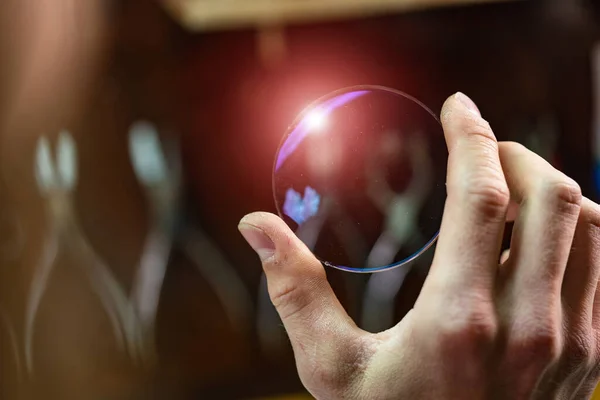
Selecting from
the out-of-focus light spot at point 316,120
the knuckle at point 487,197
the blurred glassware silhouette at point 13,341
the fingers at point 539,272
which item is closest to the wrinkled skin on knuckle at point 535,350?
the fingers at point 539,272

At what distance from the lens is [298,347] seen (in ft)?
1.95

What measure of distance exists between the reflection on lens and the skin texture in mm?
95

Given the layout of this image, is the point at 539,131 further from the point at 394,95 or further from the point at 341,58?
the point at 394,95

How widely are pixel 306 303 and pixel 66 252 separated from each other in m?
1.42

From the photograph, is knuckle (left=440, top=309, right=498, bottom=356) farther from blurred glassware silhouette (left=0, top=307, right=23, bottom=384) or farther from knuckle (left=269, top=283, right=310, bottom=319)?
blurred glassware silhouette (left=0, top=307, right=23, bottom=384)

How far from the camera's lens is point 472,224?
1.62 feet

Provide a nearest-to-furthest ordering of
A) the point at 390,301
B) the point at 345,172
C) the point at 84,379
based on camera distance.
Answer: the point at 345,172 → the point at 390,301 → the point at 84,379

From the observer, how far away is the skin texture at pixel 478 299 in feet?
1.62

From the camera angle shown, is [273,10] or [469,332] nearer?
[469,332]

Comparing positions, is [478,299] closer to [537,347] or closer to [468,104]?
[537,347]

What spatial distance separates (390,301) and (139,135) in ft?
3.78

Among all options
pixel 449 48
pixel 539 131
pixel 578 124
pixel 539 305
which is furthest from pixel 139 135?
pixel 539 305

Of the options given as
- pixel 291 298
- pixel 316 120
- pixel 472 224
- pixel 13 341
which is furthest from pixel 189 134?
pixel 472 224

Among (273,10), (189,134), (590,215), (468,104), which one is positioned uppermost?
(273,10)
